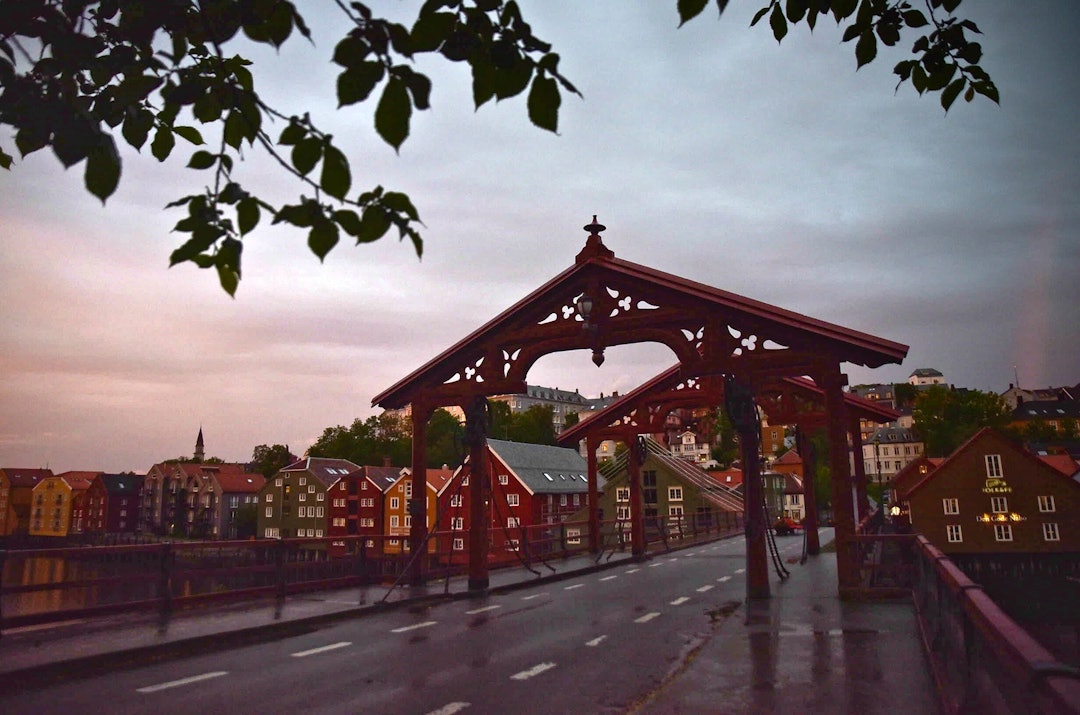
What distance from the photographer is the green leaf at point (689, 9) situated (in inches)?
105

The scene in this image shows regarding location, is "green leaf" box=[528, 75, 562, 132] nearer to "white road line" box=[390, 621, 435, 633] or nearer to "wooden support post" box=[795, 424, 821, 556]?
"white road line" box=[390, 621, 435, 633]

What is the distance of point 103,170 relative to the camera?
105 inches

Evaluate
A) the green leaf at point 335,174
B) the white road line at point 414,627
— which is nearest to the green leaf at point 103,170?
the green leaf at point 335,174

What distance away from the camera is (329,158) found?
249cm

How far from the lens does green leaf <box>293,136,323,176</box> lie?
8.29 ft

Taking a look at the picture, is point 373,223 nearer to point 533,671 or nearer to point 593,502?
point 533,671

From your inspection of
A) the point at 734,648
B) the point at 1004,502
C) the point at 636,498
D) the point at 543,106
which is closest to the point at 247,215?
the point at 543,106

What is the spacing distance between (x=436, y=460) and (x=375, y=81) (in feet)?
316

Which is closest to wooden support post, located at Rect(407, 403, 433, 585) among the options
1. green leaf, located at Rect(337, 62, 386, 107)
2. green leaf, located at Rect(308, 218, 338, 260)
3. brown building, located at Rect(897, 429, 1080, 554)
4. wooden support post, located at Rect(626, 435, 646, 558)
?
wooden support post, located at Rect(626, 435, 646, 558)

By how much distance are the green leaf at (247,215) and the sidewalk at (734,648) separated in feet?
17.6

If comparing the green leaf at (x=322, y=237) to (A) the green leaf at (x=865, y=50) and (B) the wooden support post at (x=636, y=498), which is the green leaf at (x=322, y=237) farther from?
(B) the wooden support post at (x=636, y=498)

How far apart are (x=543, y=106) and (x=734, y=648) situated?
7.97m

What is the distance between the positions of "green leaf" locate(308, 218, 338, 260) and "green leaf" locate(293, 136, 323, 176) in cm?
19

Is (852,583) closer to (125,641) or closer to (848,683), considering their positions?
(848,683)
